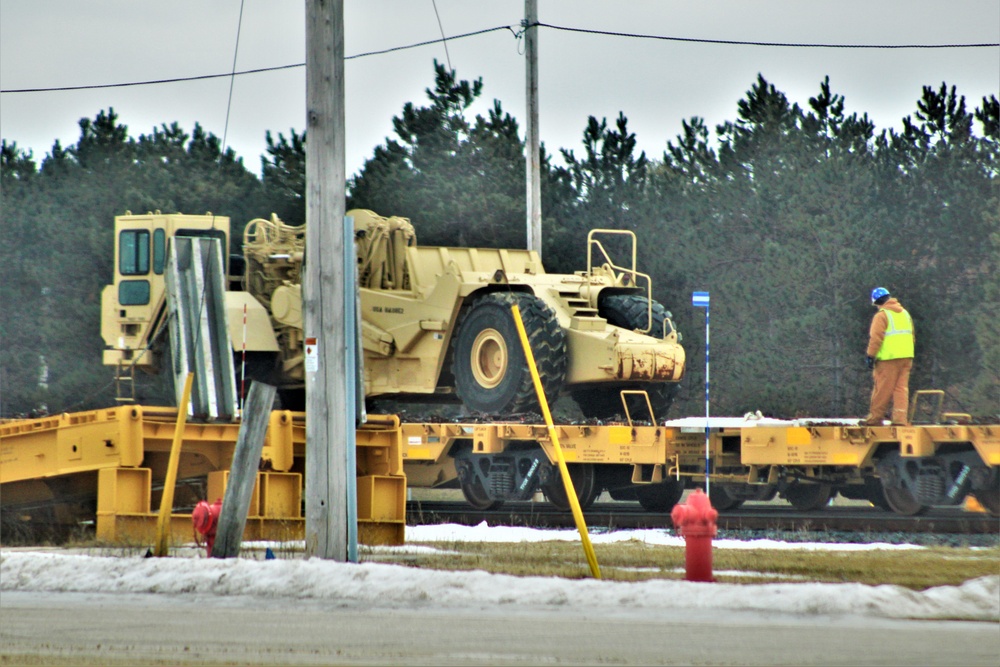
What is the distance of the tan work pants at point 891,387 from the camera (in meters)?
17.6

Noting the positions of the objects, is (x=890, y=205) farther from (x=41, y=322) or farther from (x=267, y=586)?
(x=267, y=586)

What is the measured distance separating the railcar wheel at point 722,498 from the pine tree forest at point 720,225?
43.0 feet

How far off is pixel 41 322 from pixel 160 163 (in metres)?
6.71

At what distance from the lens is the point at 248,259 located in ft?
68.8

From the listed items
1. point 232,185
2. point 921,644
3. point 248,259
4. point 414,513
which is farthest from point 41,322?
point 921,644

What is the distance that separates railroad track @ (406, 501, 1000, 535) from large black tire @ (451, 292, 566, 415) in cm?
138

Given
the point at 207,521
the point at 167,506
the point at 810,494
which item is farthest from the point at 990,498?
the point at 167,506

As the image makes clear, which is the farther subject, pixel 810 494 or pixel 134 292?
pixel 134 292

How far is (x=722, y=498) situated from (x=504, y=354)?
10.6 ft

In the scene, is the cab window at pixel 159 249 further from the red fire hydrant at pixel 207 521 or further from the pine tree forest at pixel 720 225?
the pine tree forest at pixel 720 225

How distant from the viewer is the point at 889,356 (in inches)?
691

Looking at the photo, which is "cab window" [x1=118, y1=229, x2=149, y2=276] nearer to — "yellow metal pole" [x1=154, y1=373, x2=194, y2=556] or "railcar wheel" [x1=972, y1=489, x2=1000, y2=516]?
"yellow metal pole" [x1=154, y1=373, x2=194, y2=556]

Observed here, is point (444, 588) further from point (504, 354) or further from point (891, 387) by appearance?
point (504, 354)

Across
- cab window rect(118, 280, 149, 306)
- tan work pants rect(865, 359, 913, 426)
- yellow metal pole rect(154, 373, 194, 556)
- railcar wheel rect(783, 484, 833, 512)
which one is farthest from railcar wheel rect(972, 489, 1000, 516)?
cab window rect(118, 280, 149, 306)
